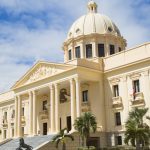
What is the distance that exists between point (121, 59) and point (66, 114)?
10.9 metres

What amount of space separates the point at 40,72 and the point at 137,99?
48.0ft

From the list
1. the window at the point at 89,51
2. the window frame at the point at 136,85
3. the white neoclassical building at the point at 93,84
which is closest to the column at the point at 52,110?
the white neoclassical building at the point at 93,84

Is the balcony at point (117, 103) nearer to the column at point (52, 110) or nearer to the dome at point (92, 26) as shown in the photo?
the column at point (52, 110)

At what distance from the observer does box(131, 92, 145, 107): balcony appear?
115ft

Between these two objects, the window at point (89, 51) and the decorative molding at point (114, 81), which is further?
the window at point (89, 51)

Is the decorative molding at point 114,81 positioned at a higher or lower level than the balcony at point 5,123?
higher

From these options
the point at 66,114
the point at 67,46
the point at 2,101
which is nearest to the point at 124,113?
the point at 66,114

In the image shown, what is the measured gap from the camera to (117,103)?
37531 mm

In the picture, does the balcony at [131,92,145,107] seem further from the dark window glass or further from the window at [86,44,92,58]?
the window at [86,44,92,58]

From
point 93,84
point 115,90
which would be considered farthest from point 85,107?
point 115,90

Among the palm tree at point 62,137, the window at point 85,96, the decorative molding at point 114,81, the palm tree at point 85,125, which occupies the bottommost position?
the palm tree at point 62,137

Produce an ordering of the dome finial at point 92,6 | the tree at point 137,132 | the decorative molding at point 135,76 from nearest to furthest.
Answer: the tree at point 137,132 → the decorative molding at point 135,76 → the dome finial at point 92,6

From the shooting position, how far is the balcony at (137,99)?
3500 cm

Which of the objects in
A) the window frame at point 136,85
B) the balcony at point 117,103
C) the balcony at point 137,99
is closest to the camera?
the balcony at point 137,99
